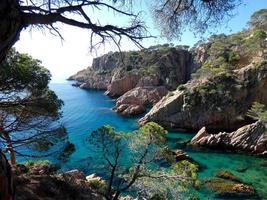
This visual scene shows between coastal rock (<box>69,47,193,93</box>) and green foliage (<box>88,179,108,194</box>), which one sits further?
coastal rock (<box>69,47,193,93</box>)

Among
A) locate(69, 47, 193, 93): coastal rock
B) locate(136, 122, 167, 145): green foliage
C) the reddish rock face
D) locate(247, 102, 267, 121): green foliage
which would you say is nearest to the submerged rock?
locate(136, 122, 167, 145): green foliage

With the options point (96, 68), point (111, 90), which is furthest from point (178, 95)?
point (96, 68)

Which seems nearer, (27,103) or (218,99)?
(27,103)

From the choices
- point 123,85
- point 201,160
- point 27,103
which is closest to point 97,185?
point 27,103

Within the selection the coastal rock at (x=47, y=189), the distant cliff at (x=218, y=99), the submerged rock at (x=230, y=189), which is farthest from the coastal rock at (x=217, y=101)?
the coastal rock at (x=47, y=189)

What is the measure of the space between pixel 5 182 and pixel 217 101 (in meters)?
35.1

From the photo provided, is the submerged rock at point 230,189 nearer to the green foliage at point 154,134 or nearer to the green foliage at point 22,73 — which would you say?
the green foliage at point 154,134

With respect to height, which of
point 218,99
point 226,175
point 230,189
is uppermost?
point 218,99

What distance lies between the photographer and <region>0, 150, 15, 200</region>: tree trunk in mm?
3502

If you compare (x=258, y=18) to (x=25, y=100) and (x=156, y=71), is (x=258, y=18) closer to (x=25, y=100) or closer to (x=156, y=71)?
(x=156, y=71)

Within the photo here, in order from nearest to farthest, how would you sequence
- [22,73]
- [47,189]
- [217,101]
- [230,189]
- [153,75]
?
[22,73], [47,189], [230,189], [217,101], [153,75]

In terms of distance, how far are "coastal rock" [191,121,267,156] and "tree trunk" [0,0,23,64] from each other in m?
26.3

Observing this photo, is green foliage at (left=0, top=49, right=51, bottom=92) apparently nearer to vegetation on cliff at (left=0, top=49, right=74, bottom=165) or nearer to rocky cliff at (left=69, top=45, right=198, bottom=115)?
vegetation on cliff at (left=0, top=49, right=74, bottom=165)

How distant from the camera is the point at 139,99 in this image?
54.8 m
